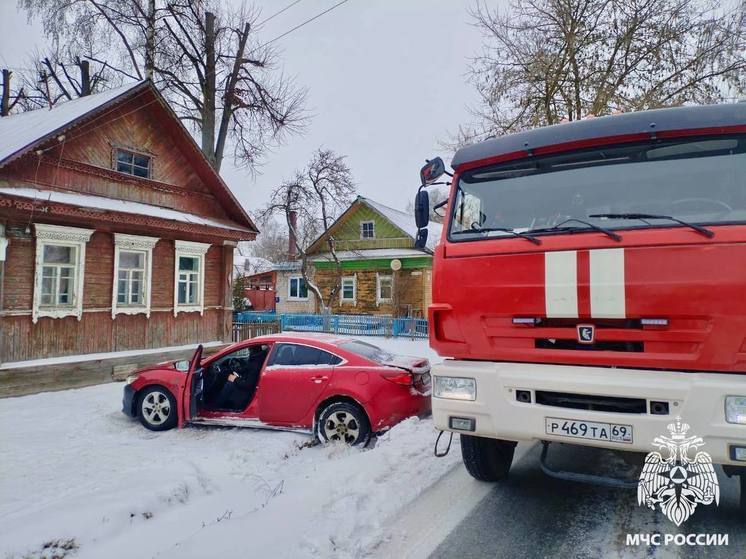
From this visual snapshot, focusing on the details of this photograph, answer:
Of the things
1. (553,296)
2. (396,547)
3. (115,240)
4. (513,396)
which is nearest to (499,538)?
(396,547)

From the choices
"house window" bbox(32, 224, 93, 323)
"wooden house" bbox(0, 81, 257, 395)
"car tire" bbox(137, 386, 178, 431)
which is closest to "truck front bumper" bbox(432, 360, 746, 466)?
"car tire" bbox(137, 386, 178, 431)

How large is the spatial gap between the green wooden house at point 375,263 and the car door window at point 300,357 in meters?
19.1

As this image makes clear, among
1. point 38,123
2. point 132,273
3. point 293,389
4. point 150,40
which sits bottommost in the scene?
point 293,389

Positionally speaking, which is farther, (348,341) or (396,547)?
(348,341)

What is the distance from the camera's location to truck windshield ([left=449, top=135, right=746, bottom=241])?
303cm

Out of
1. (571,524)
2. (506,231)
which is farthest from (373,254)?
(571,524)

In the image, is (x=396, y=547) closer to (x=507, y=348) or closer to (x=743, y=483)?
(x=507, y=348)

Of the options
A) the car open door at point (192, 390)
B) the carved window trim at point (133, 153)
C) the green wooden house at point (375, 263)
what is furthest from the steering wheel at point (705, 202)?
the green wooden house at point (375, 263)

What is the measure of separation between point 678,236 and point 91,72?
26.7 metres

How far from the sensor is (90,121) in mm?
10844

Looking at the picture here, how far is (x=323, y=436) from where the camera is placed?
576 cm

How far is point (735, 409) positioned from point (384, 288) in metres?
24.4

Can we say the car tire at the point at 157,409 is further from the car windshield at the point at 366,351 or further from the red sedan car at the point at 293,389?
the car windshield at the point at 366,351

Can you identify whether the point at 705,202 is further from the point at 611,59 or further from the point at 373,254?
the point at 373,254
